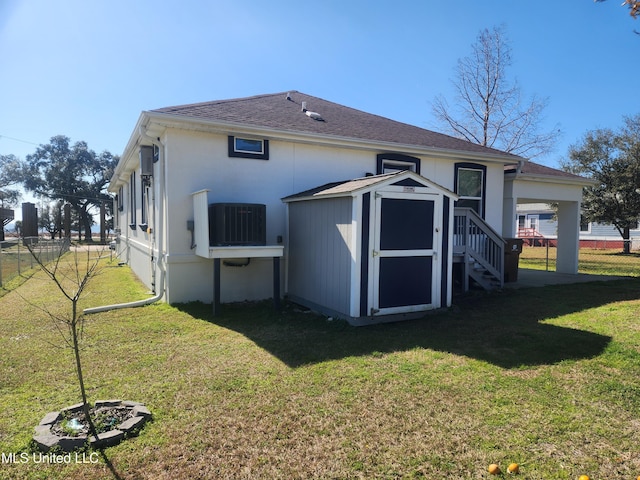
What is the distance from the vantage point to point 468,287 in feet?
28.3

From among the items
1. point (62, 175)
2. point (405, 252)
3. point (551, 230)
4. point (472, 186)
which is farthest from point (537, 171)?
point (62, 175)

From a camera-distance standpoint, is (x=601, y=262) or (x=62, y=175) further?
(x=62, y=175)

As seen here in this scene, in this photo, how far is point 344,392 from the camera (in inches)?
140

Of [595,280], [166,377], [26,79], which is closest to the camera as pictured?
[166,377]

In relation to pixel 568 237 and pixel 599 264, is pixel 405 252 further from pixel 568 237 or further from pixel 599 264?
pixel 599 264

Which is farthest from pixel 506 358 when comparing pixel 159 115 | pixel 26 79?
pixel 26 79

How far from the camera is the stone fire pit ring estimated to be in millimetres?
2631

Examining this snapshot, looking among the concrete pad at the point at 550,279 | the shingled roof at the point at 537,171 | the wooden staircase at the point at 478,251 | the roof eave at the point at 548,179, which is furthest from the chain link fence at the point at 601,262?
the wooden staircase at the point at 478,251

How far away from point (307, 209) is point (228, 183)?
157cm

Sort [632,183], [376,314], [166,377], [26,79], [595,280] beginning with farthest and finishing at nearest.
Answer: [632,183], [26,79], [595,280], [376,314], [166,377]

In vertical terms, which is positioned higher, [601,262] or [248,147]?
[248,147]

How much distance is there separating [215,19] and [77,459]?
8310 millimetres

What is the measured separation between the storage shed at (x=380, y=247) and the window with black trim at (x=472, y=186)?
11.9 feet

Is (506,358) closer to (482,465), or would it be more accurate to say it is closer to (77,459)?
(482,465)
